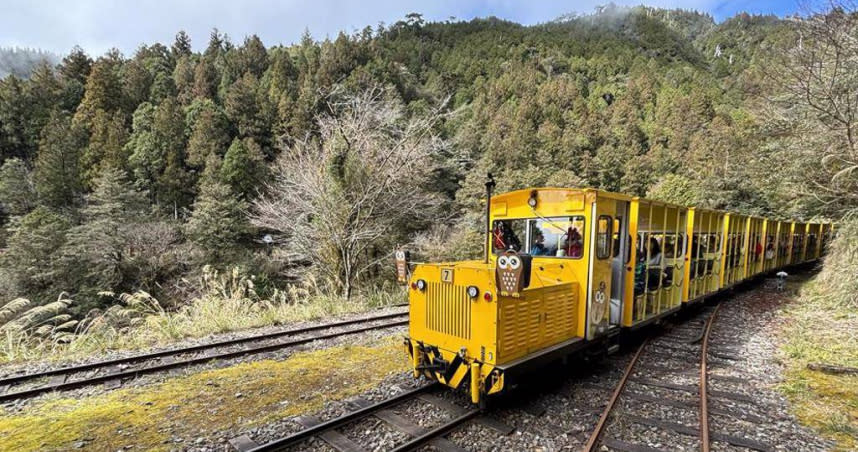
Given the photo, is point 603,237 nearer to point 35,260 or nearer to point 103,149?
point 35,260

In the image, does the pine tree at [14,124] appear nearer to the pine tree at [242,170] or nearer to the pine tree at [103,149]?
the pine tree at [103,149]

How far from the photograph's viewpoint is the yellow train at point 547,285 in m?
4.11

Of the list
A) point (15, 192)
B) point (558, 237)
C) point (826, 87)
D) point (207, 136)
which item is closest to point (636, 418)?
point (558, 237)

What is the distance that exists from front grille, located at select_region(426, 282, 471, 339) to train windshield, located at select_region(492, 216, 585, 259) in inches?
49.1

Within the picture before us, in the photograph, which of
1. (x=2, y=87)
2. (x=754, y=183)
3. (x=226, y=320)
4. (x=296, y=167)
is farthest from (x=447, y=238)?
(x=2, y=87)

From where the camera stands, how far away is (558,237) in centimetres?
563

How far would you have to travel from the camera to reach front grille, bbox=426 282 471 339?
432 cm

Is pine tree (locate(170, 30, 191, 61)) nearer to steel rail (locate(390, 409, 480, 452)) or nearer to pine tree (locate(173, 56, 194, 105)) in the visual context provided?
pine tree (locate(173, 56, 194, 105))

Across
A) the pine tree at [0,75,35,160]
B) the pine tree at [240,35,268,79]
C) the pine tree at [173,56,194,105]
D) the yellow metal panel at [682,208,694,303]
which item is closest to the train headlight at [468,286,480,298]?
the yellow metal panel at [682,208,694,303]

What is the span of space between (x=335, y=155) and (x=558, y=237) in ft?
33.1

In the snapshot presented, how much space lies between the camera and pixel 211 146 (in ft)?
111

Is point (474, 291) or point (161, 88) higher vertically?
point (161, 88)

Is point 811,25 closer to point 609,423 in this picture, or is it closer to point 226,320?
point 609,423

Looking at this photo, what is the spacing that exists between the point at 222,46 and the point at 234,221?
56.7 metres
